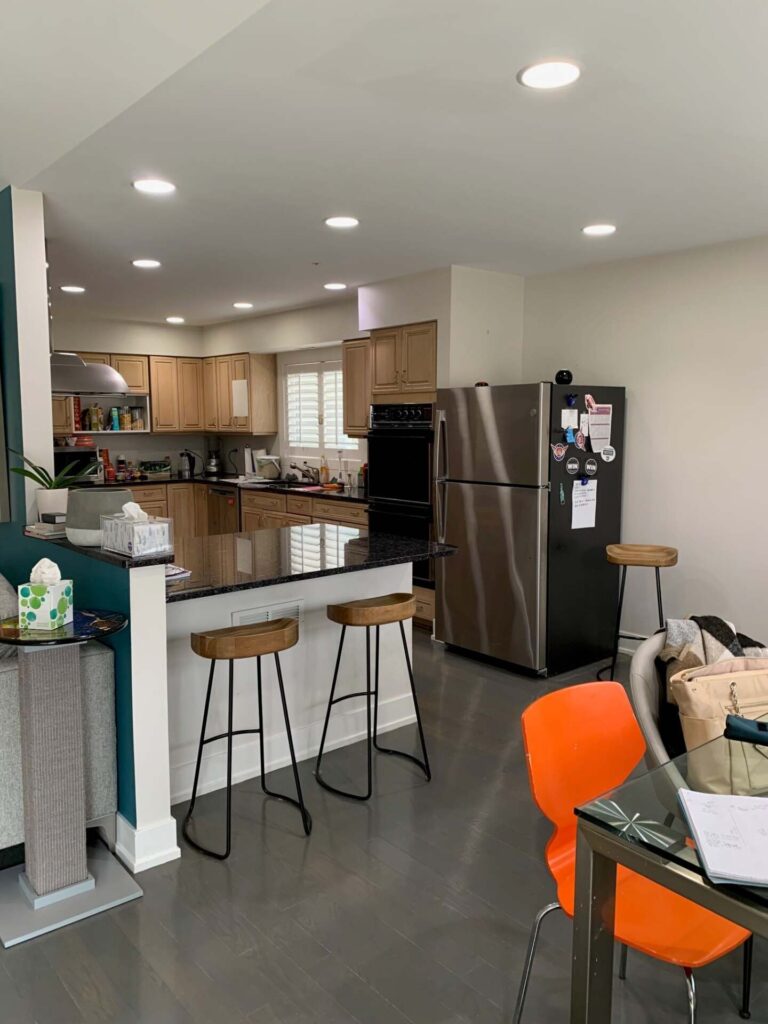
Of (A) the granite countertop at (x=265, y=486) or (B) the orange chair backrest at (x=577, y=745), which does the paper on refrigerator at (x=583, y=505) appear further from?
(B) the orange chair backrest at (x=577, y=745)

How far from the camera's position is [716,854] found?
4.18 ft

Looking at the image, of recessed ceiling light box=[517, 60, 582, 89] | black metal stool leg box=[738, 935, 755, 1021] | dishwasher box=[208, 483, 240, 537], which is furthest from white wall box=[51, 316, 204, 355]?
black metal stool leg box=[738, 935, 755, 1021]

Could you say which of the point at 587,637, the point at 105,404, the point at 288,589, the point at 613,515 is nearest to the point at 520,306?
the point at 613,515

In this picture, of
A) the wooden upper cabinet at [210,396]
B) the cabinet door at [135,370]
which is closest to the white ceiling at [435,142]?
the cabinet door at [135,370]

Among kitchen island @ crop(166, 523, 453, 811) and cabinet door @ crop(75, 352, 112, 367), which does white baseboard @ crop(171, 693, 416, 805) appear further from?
cabinet door @ crop(75, 352, 112, 367)

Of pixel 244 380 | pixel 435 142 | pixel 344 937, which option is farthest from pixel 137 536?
pixel 244 380

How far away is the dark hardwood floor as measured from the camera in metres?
2.02

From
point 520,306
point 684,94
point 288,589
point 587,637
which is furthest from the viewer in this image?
point 520,306

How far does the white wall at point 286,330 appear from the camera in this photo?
21.9 ft

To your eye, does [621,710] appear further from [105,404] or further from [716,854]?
[105,404]

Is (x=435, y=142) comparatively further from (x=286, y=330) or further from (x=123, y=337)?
(x=123, y=337)

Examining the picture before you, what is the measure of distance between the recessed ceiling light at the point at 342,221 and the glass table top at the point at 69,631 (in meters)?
2.33

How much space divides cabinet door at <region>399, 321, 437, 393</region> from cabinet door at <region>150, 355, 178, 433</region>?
142 inches

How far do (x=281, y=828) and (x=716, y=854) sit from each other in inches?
78.5
